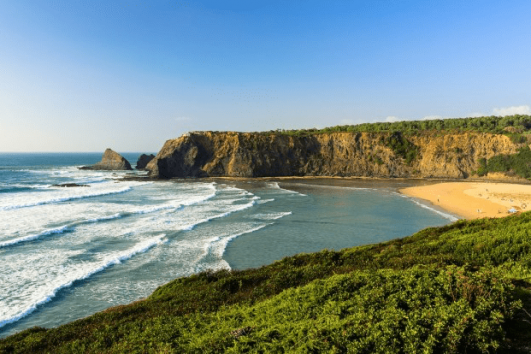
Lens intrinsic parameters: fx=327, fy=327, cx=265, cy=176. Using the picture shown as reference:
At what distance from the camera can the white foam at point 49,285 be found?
612 inches

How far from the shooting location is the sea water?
1779 centimetres

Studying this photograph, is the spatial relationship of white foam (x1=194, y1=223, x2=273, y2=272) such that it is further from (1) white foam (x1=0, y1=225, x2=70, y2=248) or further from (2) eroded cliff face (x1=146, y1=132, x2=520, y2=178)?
(2) eroded cliff face (x1=146, y1=132, x2=520, y2=178)

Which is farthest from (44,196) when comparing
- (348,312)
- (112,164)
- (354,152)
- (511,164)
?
(511,164)

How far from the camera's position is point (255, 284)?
1272 cm

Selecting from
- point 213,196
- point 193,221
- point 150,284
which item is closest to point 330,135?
point 213,196

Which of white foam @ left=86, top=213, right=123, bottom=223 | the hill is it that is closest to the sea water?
white foam @ left=86, top=213, right=123, bottom=223

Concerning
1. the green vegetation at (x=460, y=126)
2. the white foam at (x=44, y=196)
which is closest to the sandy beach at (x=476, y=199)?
the green vegetation at (x=460, y=126)

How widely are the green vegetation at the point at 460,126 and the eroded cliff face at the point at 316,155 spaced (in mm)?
3604

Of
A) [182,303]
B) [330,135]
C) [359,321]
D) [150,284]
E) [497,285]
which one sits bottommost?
[150,284]

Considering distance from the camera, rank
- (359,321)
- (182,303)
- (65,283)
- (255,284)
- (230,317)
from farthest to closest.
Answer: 1. (65,283)
2. (255,284)
3. (182,303)
4. (230,317)
5. (359,321)

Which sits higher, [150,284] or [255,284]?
[255,284]

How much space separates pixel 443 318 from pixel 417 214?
35.5m

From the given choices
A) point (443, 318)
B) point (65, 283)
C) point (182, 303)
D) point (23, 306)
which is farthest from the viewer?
point (65, 283)

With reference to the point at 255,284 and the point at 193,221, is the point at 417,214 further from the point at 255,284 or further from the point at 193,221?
the point at 255,284
